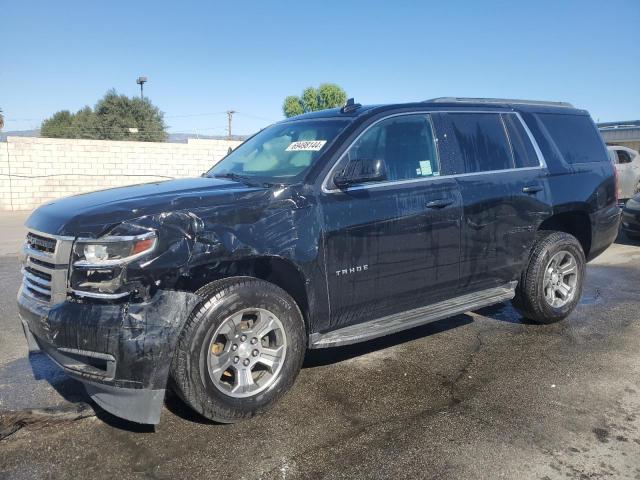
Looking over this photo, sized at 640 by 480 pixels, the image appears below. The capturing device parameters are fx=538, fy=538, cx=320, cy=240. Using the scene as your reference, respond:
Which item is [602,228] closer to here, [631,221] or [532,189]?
[532,189]

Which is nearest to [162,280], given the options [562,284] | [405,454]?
[405,454]

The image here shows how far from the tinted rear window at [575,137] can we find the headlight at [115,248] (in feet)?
13.2

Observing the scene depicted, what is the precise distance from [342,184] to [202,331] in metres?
1.39

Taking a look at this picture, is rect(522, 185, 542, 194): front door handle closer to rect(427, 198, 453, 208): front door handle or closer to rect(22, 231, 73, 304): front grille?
rect(427, 198, 453, 208): front door handle

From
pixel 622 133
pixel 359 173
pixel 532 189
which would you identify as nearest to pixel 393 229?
pixel 359 173

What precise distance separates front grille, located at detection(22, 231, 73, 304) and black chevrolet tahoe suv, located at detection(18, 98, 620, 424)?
13 millimetres

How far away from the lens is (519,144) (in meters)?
4.95

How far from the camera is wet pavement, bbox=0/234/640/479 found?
9.51 ft

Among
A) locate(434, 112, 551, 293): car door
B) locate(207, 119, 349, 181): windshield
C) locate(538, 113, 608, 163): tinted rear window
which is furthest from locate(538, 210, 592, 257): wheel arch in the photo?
locate(207, 119, 349, 181): windshield

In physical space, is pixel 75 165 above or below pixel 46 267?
above

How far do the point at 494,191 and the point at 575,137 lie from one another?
1.56m

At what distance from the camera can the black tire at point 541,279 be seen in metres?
4.99

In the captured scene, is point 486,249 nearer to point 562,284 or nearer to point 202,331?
point 562,284

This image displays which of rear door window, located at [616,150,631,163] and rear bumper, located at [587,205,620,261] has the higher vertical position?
rear door window, located at [616,150,631,163]
